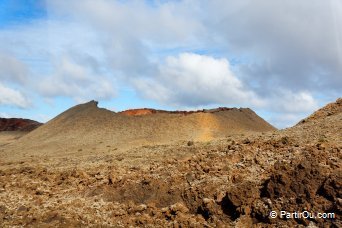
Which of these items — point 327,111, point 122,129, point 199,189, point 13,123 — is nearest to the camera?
point 199,189

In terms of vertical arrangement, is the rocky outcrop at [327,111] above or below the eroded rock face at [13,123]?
below

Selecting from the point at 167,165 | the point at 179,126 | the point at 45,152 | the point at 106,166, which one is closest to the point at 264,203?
the point at 167,165

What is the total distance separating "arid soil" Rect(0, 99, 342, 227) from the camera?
9609 mm

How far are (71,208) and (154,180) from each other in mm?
2380

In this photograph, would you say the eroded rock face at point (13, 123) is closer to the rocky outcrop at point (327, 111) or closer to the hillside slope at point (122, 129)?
the hillside slope at point (122, 129)

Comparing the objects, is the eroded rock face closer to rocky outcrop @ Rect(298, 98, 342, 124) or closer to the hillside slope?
the hillside slope

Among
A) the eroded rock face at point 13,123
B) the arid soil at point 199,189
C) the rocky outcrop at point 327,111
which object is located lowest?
the arid soil at point 199,189

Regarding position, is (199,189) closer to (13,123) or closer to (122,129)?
(122,129)

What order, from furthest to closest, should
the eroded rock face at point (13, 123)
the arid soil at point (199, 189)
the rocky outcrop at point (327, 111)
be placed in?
the eroded rock face at point (13, 123), the rocky outcrop at point (327, 111), the arid soil at point (199, 189)

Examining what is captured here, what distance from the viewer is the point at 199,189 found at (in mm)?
11383

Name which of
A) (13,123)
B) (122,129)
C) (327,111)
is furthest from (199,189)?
(13,123)

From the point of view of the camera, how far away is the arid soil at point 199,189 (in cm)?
961

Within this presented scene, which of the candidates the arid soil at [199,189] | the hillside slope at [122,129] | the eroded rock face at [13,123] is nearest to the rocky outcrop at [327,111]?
the arid soil at [199,189]

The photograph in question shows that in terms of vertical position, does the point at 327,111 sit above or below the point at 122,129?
below
